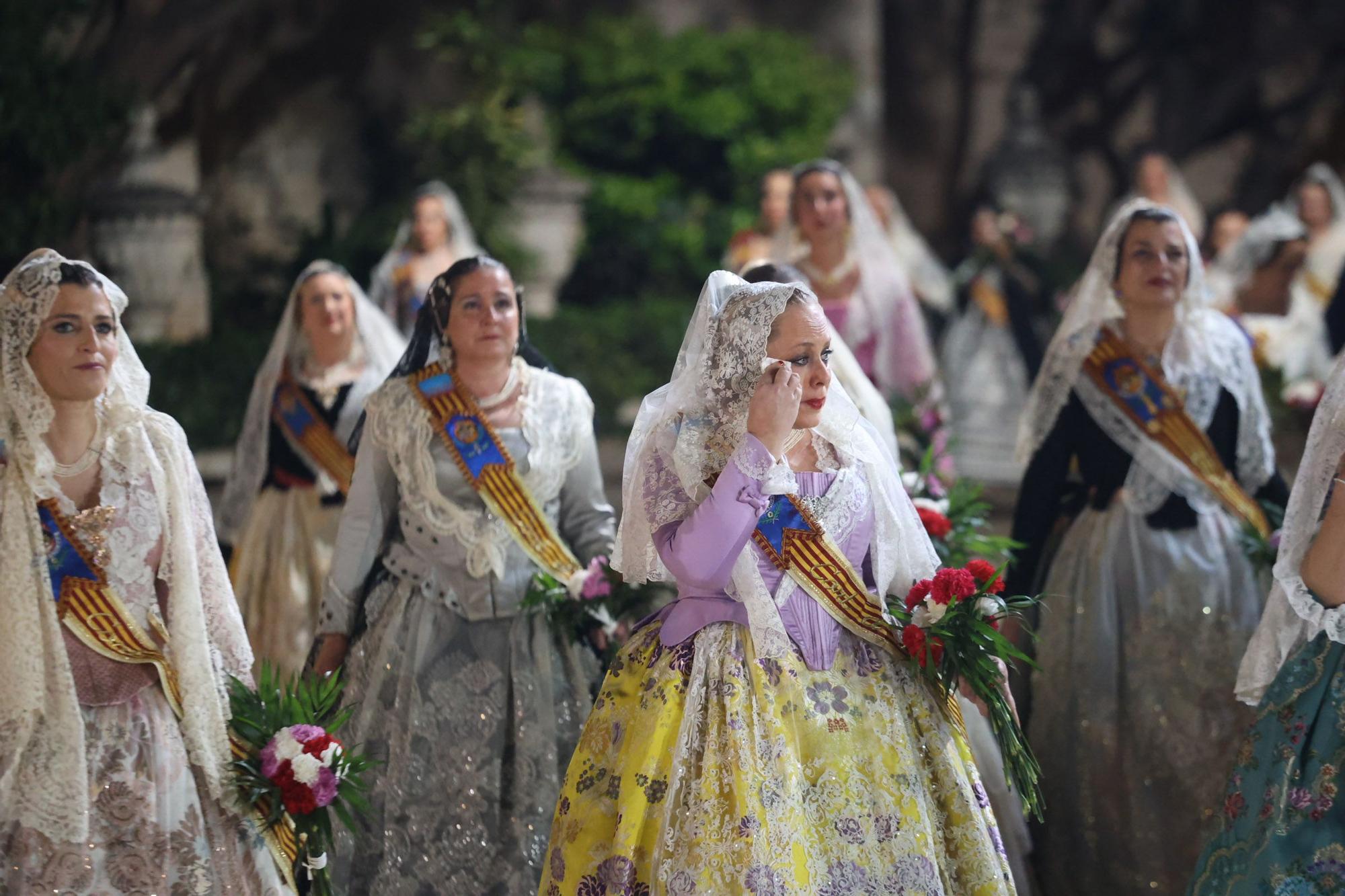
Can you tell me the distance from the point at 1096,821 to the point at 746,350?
243cm

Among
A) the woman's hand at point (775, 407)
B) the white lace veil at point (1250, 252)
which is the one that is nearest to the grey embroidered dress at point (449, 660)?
the woman's hand at point (775, 407)

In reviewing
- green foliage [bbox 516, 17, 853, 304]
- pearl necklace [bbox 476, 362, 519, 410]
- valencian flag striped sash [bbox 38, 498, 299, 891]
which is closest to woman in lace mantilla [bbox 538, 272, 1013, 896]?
valencian flag striped sash [bbox 38, 498, 299, 891]

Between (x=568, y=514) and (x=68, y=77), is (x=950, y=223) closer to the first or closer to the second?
(x=68, y=77)

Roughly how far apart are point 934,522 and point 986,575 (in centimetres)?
117

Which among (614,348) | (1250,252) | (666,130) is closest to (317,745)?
(1250,252)

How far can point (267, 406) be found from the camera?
6992 millimetres

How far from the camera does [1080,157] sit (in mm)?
18469

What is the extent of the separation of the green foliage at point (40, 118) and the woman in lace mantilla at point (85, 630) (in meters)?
6.12

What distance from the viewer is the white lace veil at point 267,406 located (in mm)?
6941

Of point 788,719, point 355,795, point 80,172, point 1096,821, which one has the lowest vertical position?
point 1096,821

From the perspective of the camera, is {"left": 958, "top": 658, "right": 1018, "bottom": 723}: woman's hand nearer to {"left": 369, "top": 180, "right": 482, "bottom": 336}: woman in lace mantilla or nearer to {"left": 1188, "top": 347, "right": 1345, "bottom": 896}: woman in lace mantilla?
{"left": 1188, "top": 347, "right": 1345, "bottom": 896}: woman in lace mantilla

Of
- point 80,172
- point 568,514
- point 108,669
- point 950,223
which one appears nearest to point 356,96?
point 80,172

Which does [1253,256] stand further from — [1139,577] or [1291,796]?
[1291,796]

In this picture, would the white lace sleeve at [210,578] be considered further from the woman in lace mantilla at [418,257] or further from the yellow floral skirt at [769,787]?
the woman in lace mantilla at [418,257]
